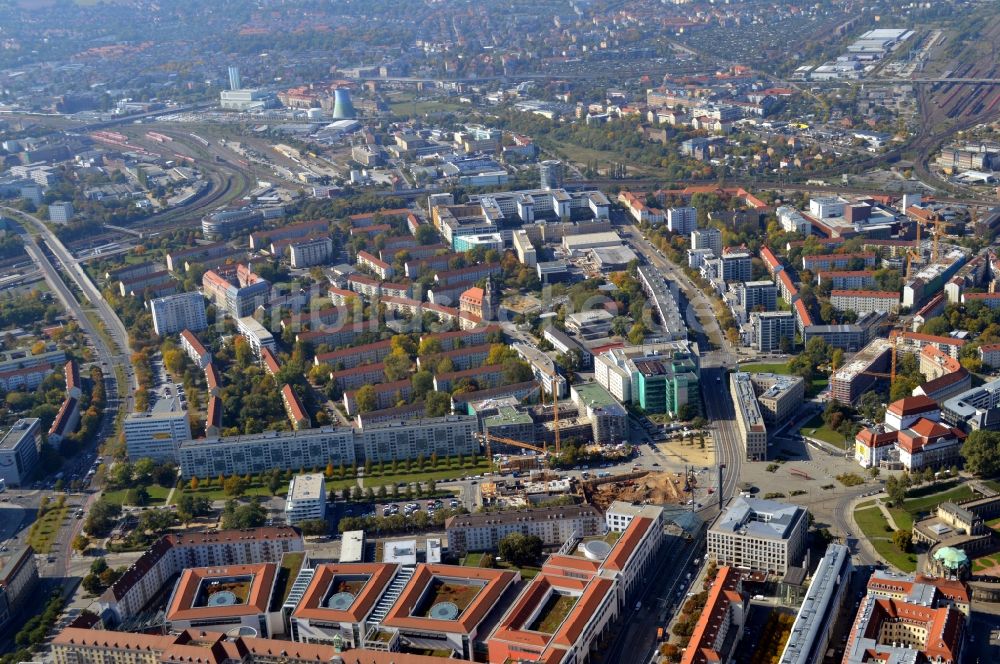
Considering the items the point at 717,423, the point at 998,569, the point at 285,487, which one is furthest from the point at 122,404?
the point at 998,569

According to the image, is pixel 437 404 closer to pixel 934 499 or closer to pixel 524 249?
pixel 934 499

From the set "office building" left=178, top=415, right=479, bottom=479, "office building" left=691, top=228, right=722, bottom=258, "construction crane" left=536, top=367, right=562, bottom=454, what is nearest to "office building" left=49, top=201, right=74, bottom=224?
"office building" left=691, top=228, right=722, bottom=258

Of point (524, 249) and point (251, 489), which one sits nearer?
point (251, 489)

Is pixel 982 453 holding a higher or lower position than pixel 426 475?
higher

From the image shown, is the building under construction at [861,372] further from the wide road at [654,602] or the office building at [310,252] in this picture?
the office building at [310,252]

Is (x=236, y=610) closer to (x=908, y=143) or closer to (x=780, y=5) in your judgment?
(x=908, y=143)

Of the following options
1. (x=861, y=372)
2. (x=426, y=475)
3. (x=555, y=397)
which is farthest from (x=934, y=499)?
(x=426, y=475)
